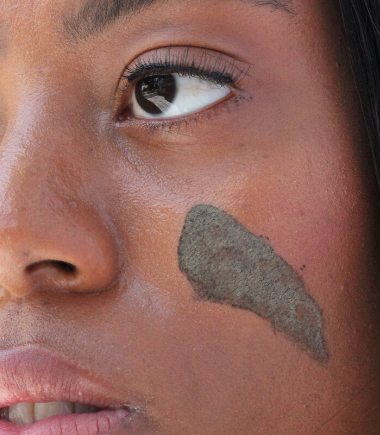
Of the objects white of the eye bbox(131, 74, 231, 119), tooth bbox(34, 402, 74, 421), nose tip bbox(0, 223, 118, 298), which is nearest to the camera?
nose tip bbox(0, 223, 118, 298)

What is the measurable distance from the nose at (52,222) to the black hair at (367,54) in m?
0.82

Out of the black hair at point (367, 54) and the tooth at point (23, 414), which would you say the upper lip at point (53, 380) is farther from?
the black hair at point (367, 54)

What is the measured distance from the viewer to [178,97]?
1.72 m

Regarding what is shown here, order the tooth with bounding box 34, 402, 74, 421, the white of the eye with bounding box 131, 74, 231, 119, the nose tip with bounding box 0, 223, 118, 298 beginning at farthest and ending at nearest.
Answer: the white of the eye with bounding box 131, 74, 231, 119
the tooth with bounding box 34, 402, 74, 421
the nose tip with bounding box 0, 223, 118, 298

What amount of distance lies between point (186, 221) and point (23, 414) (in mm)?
736

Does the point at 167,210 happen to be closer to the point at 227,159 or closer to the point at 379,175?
the point at 227,159

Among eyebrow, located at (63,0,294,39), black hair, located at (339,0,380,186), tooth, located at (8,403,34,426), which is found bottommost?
tooth, located at (8,403,34,426)

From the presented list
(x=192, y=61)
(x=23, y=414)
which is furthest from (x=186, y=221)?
(x=23, y=414)

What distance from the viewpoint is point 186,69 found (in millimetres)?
1672

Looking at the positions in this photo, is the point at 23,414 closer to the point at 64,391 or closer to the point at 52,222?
the point at 64,391

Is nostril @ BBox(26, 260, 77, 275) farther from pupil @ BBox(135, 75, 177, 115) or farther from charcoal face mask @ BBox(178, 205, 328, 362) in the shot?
pupil @ BBox(135, 75, 177, 115)

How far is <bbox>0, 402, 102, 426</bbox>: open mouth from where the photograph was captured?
157 cm

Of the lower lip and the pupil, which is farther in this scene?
the pupil

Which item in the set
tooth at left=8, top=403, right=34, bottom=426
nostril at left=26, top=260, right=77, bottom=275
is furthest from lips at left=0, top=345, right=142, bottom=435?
nostril at left=26, top=260, right=77, bottom=275
